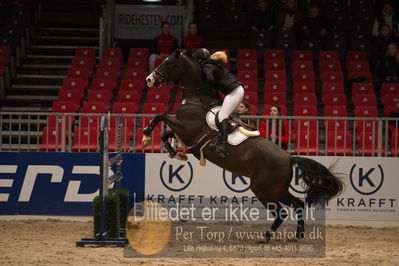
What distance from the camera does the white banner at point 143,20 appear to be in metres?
18.2

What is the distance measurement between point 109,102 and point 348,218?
5.41 m

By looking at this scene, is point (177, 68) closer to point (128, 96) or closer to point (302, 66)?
point (128, 96)

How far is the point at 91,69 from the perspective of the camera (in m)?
15.8

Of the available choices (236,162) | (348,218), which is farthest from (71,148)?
(348,218)

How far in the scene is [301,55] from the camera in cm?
1581

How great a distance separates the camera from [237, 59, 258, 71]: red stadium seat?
50.6ft

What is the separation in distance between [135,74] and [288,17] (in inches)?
174

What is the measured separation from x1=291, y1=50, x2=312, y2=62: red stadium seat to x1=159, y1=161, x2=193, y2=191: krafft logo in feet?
16.7

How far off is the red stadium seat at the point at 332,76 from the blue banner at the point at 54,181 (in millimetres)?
5190

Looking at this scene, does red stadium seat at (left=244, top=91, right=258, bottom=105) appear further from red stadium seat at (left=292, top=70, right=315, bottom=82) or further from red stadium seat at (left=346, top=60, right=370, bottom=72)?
red stadium seat at (left=346, top=60, right=370, bottom=72)

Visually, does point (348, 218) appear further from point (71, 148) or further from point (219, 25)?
point (219, 25)

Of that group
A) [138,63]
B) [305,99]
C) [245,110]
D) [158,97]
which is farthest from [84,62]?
[245,110]

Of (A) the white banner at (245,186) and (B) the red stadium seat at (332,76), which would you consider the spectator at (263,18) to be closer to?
(B) the red stadium seat at (332,76)

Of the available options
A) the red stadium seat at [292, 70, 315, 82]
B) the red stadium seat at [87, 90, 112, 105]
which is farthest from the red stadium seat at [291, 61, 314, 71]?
the red stadium seat at [87, 90, 112, 105]
